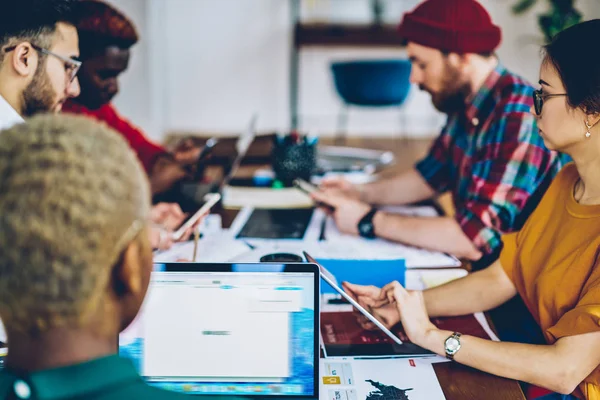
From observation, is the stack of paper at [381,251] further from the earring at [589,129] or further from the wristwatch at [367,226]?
the earring at [589,129]

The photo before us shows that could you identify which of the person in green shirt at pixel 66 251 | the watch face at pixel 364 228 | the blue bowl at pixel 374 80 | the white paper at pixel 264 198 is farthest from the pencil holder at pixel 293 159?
the blue bowl at pixel 374 80

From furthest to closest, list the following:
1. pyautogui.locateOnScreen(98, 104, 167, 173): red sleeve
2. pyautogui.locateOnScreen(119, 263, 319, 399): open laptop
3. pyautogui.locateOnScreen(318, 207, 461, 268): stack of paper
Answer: pyautogui.locateOnScreen(98, 104, 167, 173): red sleeve < pyautogui.locateOnScreen(318, 207, 461, 268): stack of paper < pyautogui.locateOnScreen(119, 263, 319, 399): open laptop

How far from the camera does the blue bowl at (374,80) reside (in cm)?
485

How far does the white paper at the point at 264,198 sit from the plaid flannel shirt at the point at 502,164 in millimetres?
542

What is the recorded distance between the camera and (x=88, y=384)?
2.15ft

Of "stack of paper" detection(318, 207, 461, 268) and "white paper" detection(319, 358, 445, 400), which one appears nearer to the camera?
"white paper" detection(319, 358, 445, 400)

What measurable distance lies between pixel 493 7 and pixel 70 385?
18.9ft

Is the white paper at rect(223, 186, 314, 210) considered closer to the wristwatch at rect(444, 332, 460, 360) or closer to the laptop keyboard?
the laptop keyboard

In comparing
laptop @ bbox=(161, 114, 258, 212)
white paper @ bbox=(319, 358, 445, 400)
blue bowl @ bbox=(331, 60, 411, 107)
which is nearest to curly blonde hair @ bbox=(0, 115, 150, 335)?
white paper @ bbox=(319, 358, 445, 400)

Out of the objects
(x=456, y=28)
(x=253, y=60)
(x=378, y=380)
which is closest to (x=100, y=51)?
(x=456, y=28)

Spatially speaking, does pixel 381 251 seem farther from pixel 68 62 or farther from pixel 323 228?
pixel 68 62

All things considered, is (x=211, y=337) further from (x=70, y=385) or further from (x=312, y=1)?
(x=312, y=1)

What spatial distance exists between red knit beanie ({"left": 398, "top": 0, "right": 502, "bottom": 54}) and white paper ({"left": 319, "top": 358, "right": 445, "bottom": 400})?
43.7 inches

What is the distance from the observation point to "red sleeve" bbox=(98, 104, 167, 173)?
7.82 feet
